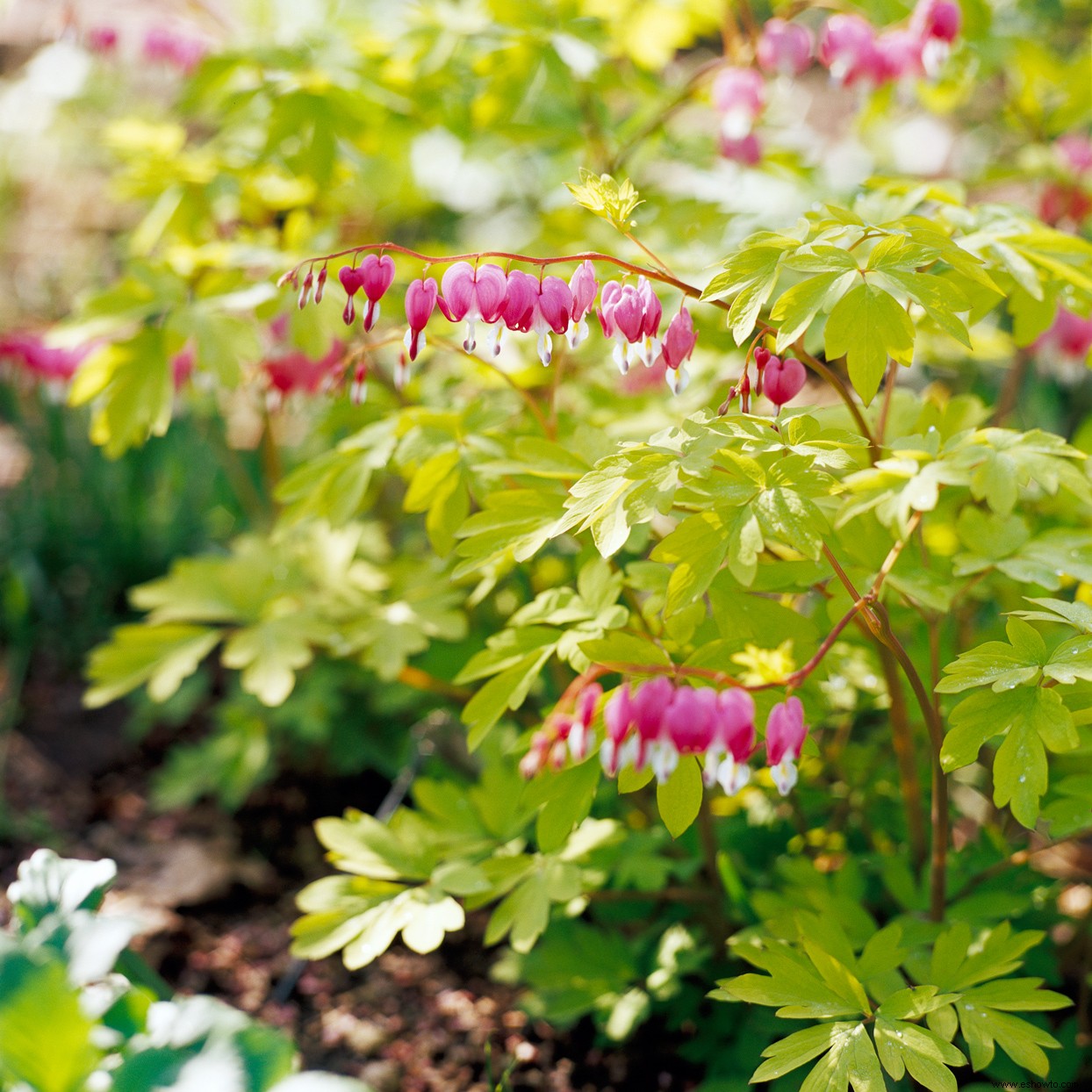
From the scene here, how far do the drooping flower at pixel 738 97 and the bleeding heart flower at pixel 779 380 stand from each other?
1031 millimetres

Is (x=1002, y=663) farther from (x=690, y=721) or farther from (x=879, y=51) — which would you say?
(x=879, y=51)

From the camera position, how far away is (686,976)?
6.57 ft

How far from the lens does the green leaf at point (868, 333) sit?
127cm

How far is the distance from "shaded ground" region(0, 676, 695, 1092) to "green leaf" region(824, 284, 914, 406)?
1432mm

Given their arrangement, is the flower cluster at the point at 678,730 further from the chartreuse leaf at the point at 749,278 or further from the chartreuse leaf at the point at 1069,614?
the chartreuse leaf at the point at 749,278

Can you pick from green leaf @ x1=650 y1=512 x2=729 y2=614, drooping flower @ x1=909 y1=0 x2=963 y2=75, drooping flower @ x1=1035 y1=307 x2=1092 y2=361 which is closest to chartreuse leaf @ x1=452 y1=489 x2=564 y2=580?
green leaf @ x1=650 y1=512 x2=729 y2=614

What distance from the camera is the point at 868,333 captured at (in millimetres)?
1276

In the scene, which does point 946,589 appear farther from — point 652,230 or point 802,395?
point 802,395

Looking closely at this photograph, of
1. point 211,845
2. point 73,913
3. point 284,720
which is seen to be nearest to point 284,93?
point 284,720

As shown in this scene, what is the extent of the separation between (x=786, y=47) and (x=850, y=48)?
142 millimetres

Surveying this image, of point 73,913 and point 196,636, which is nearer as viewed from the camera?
point 73,913

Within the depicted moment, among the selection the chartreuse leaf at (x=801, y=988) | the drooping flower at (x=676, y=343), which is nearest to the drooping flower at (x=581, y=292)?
the drooping flower at (x=676, y=343)

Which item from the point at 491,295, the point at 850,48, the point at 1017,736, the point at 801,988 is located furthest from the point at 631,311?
the point at 850,48

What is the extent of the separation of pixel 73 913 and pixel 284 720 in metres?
1.28
